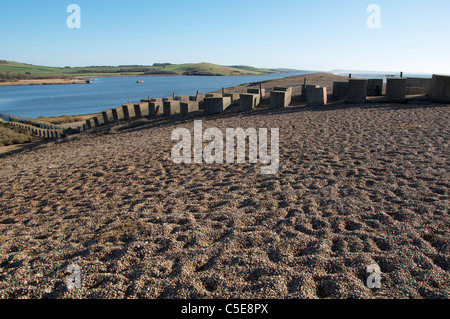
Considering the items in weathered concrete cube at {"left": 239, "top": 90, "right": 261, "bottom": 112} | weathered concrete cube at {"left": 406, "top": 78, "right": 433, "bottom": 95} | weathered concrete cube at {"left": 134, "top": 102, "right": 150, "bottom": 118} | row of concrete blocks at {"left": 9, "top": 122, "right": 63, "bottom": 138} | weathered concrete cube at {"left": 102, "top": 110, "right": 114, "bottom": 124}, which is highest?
weathered concrete cube at {"left": 406, "top": 78, "right": 433, "bottom": 95}

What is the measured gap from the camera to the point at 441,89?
12.9 meters

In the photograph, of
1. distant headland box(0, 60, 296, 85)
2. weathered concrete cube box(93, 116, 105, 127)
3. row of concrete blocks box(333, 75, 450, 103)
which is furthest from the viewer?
distant headland box(0, 60, 296, 85)

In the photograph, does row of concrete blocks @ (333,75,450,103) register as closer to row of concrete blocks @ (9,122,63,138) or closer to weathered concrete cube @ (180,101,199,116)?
weathered concrete cube @ (180,101,199,116)

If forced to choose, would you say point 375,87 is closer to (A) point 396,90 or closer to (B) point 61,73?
(A) point 396,90

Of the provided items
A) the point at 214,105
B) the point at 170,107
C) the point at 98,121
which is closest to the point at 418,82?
the point at 214,105

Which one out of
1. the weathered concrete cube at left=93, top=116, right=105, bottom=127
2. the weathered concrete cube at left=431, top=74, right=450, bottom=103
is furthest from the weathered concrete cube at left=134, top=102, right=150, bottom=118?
the weathered concrete cube at left=431, top=74, right=450, bottom=103

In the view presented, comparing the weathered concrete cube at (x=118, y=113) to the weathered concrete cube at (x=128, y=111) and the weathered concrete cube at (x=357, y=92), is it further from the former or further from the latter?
the weathered concrete cube at (x=357, y=92)

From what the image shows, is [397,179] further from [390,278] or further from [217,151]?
[217,151]

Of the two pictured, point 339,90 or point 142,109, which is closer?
point 339,90

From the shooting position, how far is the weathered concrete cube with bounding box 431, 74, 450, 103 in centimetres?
1276

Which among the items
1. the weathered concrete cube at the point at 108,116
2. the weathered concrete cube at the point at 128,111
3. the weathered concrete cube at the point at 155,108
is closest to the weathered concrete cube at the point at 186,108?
the weathered concrete cube at the point at 155,108

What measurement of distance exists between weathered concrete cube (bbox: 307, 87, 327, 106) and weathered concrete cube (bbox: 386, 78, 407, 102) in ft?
8.43

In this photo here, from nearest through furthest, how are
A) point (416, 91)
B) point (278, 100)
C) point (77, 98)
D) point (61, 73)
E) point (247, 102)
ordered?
point (278, 100), point (247, 102), point (416, 91), point (77, 98), point (61, 73)

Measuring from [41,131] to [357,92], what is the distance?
20752 mm
